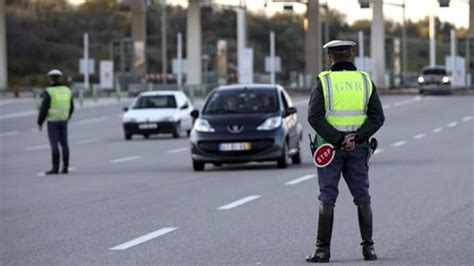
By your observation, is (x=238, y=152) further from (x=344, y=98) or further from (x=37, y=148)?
(x=37, y=148)

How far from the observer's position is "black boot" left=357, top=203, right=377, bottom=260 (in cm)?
1154

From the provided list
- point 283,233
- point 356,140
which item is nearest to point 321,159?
point 356,140

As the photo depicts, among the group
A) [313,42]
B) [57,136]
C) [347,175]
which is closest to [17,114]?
[313,42]

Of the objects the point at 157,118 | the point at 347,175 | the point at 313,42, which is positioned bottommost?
the point at 157,118

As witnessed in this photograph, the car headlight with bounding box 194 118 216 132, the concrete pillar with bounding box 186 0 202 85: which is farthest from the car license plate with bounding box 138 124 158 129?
the concrete pillar with bounding box 186 0 202 85

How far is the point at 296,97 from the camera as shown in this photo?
287 feet

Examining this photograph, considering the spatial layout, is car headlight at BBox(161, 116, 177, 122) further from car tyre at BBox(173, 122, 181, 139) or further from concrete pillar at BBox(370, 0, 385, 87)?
concrete pillar at BBox(370, 0, 385, 87)

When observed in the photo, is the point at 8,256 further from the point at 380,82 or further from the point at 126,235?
the point at 380,82

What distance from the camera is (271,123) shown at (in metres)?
25.3

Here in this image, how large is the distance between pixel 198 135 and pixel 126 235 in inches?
436

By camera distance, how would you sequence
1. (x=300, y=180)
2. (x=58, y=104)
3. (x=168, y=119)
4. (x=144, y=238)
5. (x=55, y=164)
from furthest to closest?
(x=168, y=119) < (x=55, y=164) < (x=58, y=104) < (x=300, y=180) < (x=144, y=238)

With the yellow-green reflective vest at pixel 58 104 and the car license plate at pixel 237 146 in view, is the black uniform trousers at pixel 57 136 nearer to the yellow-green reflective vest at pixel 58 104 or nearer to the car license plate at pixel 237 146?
the yellow-green reflective vest at pixel 58 104

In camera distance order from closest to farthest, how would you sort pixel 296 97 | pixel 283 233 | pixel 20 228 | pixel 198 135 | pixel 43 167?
pixel 283 233 → pixel 20 228 → pixel 198 135 → pixel 43 167 → pixel 296 97

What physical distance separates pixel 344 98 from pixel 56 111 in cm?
1425
